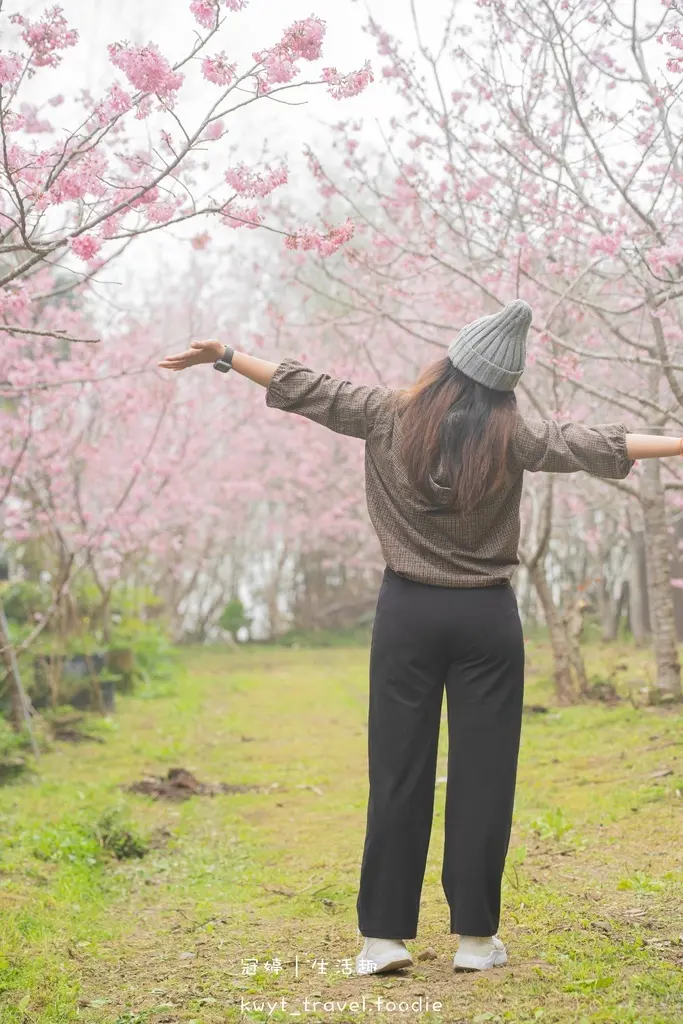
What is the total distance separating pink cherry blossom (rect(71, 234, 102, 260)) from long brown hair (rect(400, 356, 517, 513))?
1581 mm

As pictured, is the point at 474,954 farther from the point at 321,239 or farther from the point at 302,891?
the point at 321,239

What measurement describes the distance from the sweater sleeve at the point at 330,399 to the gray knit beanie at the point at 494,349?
0.22 metres

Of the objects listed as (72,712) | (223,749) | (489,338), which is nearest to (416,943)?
(489,338)

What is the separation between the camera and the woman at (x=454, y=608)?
270 centimetres

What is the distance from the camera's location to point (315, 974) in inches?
112

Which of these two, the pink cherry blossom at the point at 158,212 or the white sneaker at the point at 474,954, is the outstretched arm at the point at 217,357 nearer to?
the pink cherry blossom at the point at 158,212

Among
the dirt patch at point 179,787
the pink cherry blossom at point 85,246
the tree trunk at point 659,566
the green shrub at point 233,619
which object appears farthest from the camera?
the green shrub at point 233,619

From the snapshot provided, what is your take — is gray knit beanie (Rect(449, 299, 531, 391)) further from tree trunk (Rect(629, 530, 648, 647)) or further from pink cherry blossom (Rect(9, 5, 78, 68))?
tree trunk (Rect(629, 530, 648, 647))

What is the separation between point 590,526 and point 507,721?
41.6 ft

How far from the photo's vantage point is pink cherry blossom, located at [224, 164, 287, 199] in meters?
4.16

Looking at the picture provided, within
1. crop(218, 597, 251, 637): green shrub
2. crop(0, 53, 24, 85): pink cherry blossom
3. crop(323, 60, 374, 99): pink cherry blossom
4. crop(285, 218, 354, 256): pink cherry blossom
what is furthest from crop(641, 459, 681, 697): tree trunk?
crop(218, 597, 251, 637): green shrub

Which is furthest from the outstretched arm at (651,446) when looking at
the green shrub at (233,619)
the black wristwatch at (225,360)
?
the green shrub at (233,619)

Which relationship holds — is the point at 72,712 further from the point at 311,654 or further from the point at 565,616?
the point at 311,654

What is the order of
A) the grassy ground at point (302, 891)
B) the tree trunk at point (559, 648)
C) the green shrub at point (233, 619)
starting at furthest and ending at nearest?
the green shrub at point (233, 619) < the tree trunk at point (559, 648) < the grassy ground at point (302, 891)
